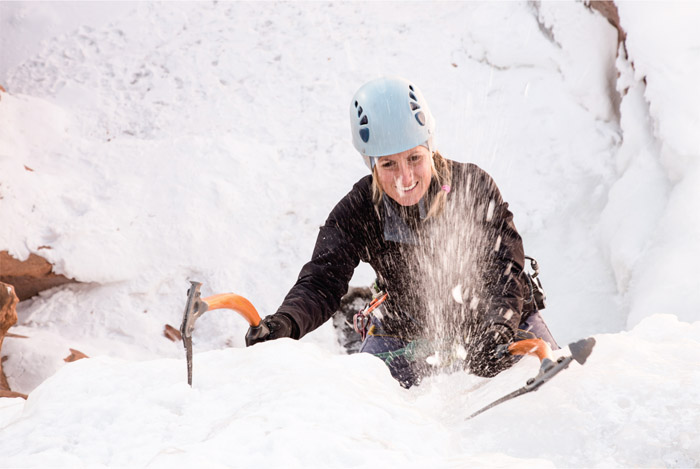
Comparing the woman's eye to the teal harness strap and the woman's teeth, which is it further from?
the teal harness strap

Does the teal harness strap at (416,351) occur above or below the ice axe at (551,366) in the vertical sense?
below

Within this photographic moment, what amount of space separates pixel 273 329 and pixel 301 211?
438cm

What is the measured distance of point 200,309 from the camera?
1883 millimetres

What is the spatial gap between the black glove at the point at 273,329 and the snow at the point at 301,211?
21 cm

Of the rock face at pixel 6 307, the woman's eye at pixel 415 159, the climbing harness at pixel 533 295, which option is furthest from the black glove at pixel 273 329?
the rock face at pixel 6 307

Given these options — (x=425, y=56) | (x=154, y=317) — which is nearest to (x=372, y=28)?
(x=425, y=56)

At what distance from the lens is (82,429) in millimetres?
1649

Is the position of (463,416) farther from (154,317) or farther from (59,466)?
(154,317)

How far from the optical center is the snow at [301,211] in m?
1.72

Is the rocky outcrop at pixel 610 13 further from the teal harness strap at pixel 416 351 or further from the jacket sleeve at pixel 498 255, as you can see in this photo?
the teal harness strap at pixel 416 351

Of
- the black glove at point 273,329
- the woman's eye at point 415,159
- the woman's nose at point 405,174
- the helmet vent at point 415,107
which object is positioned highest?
the helmet vent at point 415,107

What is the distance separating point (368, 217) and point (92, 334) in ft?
13.3

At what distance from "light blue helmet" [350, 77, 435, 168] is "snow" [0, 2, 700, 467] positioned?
4.06 ft

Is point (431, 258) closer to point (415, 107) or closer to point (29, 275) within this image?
point (415, 107)
